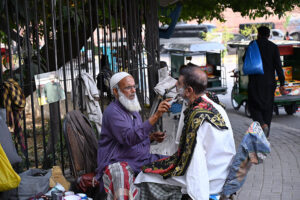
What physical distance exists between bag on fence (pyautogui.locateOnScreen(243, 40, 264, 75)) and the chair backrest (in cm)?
408

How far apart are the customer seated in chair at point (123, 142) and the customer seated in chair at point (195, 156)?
6.9 inches

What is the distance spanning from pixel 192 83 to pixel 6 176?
1.58m

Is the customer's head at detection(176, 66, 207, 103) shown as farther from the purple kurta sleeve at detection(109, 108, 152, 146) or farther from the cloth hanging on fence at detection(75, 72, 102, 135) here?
the cloth hanging on fence at detection(75, 72, 102, 135)

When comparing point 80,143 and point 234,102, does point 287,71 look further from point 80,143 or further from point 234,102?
point 80,143

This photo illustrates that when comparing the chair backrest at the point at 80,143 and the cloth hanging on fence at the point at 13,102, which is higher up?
the cloth hanging on fence at the point at 13,102

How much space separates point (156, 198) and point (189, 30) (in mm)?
34722

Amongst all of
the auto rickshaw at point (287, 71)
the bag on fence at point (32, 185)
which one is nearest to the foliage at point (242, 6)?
the auto rickshaw at point (287, 71)

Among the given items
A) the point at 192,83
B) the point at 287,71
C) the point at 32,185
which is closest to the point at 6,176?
the point at 32,185

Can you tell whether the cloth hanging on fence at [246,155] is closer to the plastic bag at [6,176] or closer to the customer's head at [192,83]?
the customer's head at [192,83]

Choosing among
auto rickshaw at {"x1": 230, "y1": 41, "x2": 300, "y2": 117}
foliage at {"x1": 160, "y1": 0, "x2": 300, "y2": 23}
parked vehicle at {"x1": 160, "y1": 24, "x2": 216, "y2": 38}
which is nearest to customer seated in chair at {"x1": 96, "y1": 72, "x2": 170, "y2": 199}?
foliage at {"x1": 160, "y1": 0, "x2": 300, "y2": 23}

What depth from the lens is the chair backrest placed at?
434 centimetres

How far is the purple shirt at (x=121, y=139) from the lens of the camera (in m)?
4.07

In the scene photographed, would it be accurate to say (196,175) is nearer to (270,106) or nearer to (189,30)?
(270,106)

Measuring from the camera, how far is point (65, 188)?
421 cm
